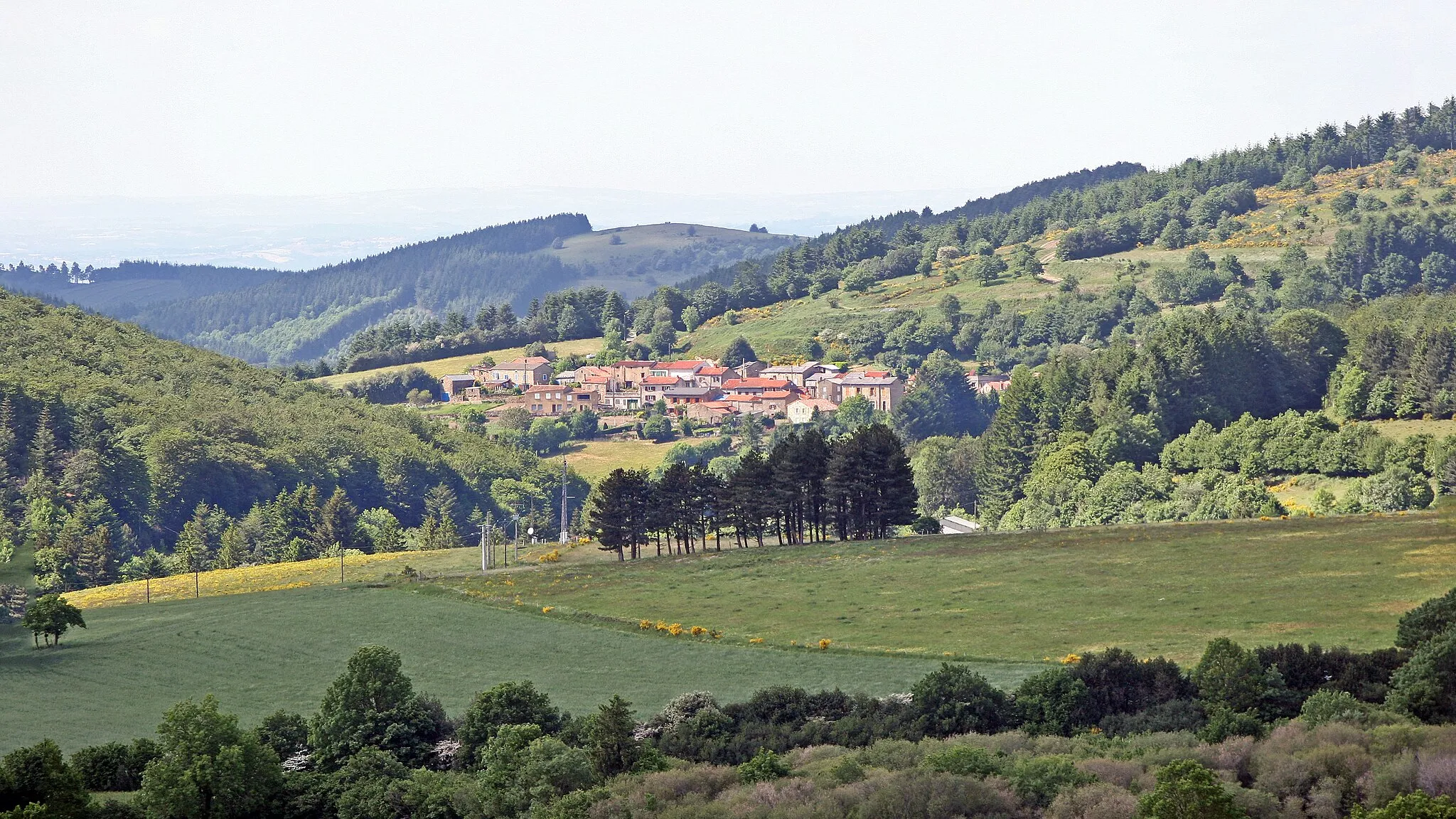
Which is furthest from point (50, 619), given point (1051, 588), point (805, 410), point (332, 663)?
point (805, 410)

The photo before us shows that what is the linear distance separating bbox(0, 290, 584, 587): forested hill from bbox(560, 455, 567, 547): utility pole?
8.72 feet

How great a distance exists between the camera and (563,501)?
12594 cm

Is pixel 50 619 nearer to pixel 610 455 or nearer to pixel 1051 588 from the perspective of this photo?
pixel 1051 588

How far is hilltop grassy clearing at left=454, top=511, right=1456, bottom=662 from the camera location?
55.5 metres

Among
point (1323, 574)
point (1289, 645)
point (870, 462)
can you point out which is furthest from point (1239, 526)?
point (1289, 645)

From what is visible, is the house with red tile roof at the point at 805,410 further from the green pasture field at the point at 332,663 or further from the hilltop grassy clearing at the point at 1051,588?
the green pasture field at the point at 332,663

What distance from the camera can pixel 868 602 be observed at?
65500mm

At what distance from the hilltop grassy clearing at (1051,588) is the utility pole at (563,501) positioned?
20348 mm

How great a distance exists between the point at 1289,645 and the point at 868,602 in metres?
22.9

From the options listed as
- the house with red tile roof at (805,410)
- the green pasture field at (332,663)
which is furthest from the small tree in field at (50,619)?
the house with red tile roof at (805,410)

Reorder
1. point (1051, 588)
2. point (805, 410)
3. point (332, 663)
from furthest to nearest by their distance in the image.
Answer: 1. point (805, 410)
2. point (1051, 588)
3. point (332, 663)

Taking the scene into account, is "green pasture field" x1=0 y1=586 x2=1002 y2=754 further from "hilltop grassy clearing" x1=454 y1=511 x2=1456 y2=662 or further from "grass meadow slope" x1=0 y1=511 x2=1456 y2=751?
"hilltop grassy clearing" x1=454 y1=511 x2=1456 y2=662

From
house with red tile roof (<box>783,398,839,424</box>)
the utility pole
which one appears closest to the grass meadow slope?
the utility pole

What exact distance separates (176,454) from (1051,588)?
9225 centimetres
